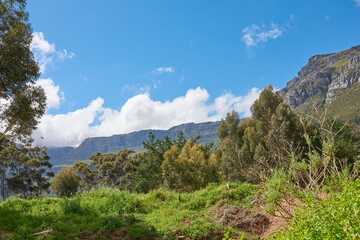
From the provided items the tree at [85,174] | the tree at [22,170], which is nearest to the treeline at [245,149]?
the tree at [22,170]

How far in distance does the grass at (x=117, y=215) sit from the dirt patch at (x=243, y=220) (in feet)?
1.81

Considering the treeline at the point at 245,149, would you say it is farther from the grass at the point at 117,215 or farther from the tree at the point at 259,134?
the grass at the point at 117,215

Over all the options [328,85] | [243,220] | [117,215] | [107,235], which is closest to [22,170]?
[117,215]

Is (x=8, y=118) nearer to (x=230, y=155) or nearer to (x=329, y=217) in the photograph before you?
(x=329, y=217)

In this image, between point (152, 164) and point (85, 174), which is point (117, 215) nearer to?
point (152, 164)

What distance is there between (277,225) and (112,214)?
18.8 feet

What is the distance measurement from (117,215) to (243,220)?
180 inches

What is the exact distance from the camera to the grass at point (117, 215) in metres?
5.98

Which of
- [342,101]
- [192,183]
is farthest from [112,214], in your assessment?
[342,101]

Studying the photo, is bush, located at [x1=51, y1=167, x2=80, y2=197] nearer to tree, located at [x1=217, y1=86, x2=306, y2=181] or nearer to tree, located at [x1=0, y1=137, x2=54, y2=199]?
tree, located at [x1=0, y1=137, x2=54, y2=199]

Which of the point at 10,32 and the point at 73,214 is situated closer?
the point at 73,214

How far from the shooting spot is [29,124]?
35.8 feet

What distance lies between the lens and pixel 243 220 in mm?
7207

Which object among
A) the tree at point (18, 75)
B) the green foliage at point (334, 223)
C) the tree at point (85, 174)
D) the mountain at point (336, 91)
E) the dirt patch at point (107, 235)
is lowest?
the tree at point (85, 174)
